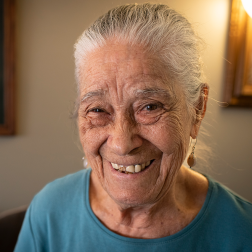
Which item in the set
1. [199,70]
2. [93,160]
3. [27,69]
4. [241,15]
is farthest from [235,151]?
[27,69]

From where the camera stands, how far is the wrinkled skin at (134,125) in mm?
769

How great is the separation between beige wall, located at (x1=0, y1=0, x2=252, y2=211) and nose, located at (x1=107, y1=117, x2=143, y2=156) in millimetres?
1209

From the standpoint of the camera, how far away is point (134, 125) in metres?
0.80

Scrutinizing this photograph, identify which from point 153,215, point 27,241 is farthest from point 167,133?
point 27,241

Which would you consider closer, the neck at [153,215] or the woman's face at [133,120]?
the woman's face at [133,120]

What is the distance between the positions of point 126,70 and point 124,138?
0.21m

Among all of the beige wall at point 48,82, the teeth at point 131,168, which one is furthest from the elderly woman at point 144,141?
the beige wall at point 48,82

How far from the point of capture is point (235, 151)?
2.22 metres

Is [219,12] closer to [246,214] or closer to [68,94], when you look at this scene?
[68,94]

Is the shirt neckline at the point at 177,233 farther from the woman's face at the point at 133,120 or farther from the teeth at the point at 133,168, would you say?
the teeth at the point at 133,168

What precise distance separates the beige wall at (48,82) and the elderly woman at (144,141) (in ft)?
3.13

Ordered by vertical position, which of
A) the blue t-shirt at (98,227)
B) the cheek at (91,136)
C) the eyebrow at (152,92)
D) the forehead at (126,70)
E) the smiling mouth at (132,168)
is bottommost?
the blue t-shirt at (98,227)

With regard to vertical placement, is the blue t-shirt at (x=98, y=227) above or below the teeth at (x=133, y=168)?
below

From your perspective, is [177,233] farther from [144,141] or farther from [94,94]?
[94,94]
